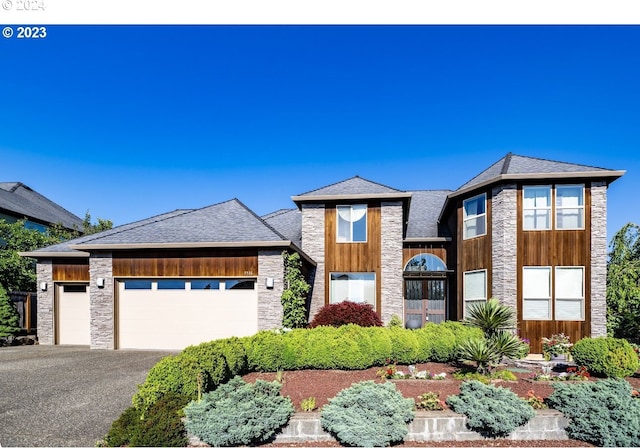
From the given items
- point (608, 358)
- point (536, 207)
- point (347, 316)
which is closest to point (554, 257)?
point (536, 207)

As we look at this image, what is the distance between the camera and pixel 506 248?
37.8ft

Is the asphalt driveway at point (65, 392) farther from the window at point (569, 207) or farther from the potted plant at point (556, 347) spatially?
the window at point (569, 207)

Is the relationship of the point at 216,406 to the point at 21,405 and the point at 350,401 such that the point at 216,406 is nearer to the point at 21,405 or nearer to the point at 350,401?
the point at 350,401

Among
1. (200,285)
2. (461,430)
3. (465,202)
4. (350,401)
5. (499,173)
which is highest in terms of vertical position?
(499,173)

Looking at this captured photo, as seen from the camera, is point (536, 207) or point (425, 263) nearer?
point (536, 207)

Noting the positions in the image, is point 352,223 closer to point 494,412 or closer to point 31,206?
point 494,412

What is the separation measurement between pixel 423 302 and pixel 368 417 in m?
11.0

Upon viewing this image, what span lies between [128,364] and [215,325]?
2.73m

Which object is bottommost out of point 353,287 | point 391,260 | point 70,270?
point 353,287

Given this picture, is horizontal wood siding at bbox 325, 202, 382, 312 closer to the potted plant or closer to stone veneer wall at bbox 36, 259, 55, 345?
the potted plant

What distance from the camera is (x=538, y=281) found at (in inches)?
451

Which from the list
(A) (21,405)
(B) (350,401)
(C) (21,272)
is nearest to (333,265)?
(B) (350,401)

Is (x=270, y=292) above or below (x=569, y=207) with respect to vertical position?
below

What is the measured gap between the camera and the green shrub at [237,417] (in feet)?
14.9
